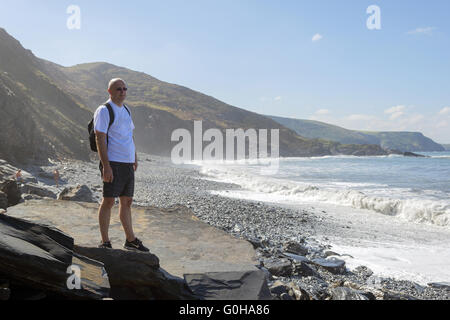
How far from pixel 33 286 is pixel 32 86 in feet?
148

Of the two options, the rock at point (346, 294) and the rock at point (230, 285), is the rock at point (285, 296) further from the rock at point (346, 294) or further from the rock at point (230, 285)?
the rock at point (346, 294)

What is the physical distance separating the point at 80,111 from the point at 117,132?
4509 cm

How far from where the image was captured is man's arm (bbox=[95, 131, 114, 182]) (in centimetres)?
376

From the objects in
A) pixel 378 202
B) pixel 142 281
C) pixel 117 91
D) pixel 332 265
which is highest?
pixel 117 91

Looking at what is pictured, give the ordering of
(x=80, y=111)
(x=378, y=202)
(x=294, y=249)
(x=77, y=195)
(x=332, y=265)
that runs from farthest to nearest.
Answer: (x=80, y=111) < (x=378, y=202) < (x=77, y=195) < (x=294, y=249) < (x=332, y=265)

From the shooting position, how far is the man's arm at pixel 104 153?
3756 millimetres

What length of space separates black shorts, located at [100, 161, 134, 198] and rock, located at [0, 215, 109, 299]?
78cm

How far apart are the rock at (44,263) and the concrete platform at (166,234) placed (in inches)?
27.3

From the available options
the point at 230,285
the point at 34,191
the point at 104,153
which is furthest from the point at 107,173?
the point at 34,191

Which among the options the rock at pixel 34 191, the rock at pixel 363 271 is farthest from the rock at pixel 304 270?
the rock at pixel 34 191

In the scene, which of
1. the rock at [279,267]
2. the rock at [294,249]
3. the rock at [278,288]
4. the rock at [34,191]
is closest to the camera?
the rock at [278,288]

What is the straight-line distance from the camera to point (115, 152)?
3938 mm

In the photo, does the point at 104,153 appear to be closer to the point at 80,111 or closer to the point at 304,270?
the point at 304,270
